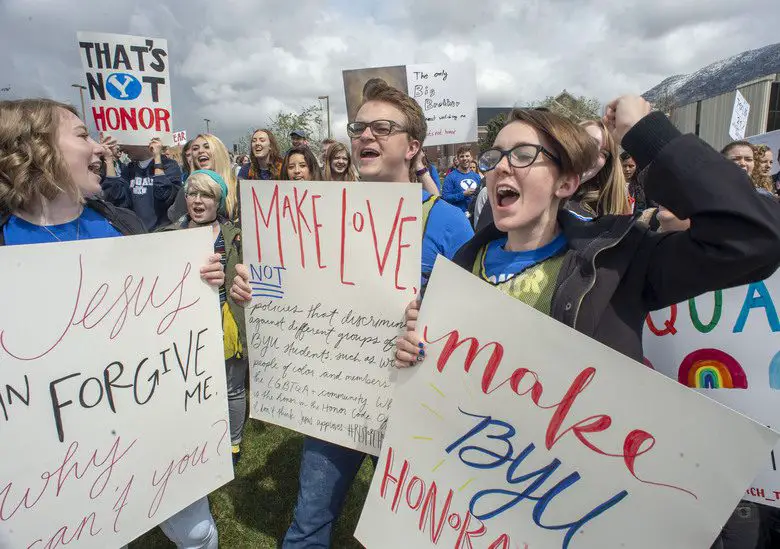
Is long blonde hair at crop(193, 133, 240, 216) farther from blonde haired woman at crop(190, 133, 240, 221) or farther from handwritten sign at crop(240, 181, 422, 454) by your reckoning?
handwritten sign at crop(240, 181, 422, 454)

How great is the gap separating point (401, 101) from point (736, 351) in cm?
164

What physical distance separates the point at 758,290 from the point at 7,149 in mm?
2749

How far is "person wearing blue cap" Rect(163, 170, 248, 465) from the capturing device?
2.90 m

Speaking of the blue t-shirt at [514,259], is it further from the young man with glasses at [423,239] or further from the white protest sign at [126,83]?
the white protest sign at [126,83]

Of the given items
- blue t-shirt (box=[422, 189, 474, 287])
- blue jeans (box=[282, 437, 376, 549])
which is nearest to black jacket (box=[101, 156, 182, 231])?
blue jeans (box=[282, 437, 376, 549])

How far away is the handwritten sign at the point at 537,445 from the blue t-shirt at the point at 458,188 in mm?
5821

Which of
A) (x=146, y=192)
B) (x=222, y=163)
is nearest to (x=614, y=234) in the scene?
(x=222, y=163)

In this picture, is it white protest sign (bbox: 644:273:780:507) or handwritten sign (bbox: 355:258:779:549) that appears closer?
handwritten sign (bbox: 355:258:779:549)

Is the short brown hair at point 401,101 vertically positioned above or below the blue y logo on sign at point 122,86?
below

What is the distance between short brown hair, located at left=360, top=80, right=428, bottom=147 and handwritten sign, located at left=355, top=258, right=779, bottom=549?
0.83 metres

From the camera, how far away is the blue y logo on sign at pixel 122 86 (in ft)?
14.1

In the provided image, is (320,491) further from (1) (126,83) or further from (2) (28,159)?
(1) (126,83)

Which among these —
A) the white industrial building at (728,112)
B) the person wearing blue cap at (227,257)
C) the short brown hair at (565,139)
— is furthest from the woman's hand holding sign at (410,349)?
the white industrial building at (728,112)

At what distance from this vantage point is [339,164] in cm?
493
